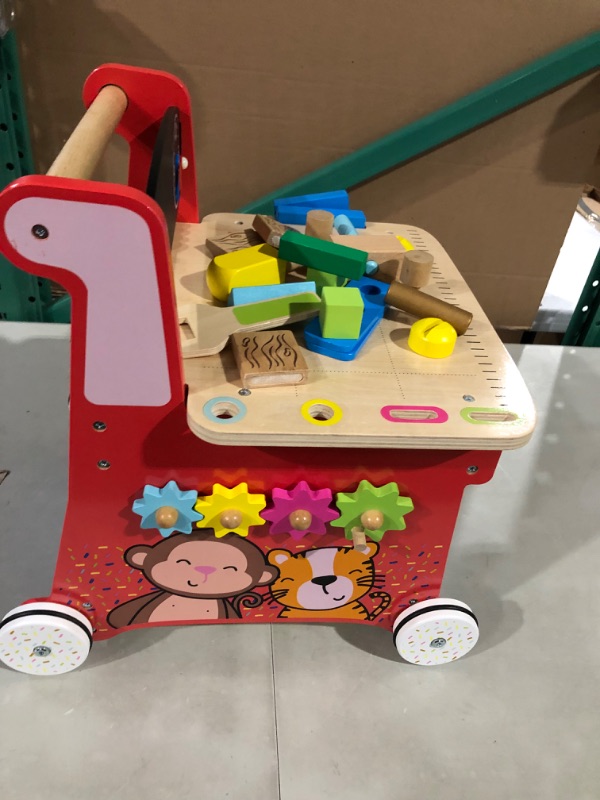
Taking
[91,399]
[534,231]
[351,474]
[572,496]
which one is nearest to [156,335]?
[91,399]

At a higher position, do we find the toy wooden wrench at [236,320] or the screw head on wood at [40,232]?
the screw head on wood at [40,232]

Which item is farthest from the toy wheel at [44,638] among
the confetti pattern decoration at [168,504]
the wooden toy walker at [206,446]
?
the confetti pattern decoration at [168,504]

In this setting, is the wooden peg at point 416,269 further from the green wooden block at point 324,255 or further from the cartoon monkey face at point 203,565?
the cartoon monkey face at point 203,565

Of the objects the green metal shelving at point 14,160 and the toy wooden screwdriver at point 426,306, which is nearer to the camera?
the toy wooden screwdriver at point 426,306

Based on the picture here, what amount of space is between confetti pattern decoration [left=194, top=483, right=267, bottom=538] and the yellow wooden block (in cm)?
22

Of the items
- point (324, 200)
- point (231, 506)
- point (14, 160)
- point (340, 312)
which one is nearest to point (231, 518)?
point (231, 506)

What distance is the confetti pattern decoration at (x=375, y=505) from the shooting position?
63 cm

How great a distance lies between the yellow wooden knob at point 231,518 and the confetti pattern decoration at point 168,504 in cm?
2

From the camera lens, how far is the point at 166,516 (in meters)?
0.62

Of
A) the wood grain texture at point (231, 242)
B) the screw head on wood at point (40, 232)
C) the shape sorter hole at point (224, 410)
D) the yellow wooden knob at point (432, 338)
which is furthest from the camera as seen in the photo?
the wood grain texture at point (231, 242)

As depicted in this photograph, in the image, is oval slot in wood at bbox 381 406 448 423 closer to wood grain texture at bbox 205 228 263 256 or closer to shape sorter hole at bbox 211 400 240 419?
shape sorter hole at bbox 211 400 240 419

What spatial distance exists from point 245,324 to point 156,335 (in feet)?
0.46

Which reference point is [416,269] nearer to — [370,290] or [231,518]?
[370,290]

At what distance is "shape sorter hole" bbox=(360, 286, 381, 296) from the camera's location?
0.77 m
